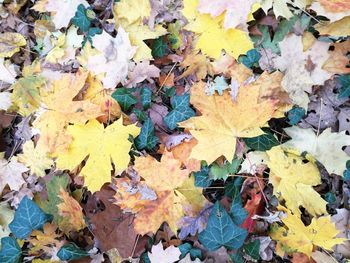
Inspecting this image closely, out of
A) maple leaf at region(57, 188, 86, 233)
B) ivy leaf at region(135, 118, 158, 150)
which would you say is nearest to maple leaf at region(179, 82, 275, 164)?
ivy leaf at region(135, 118, 158, 150)

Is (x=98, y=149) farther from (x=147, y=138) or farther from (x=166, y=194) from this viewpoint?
(x=166, y=194)

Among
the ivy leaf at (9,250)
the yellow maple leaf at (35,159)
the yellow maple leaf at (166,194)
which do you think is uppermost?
the yellow maple leaf at (166,194)

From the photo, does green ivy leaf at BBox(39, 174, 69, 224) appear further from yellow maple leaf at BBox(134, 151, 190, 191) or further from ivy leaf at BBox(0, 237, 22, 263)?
yellow maple leaf at BBox(134, 151, 190, 191)

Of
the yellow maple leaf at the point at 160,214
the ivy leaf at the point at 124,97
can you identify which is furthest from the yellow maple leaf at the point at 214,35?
the yellow maple leaf at the point at 160,214

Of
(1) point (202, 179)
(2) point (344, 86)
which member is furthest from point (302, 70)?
(1) point (202, 179)

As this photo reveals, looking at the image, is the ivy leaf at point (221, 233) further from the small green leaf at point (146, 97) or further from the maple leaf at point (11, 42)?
the maple leaf at point (11, 42)

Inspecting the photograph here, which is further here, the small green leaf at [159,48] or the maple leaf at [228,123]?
the small green leaf at [159,48]
